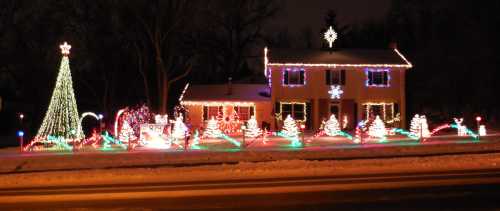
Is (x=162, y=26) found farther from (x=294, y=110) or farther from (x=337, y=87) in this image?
(x=337, y=87)

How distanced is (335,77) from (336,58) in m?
1.53

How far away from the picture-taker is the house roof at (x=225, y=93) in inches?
1903

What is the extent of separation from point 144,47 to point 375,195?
1672 inches

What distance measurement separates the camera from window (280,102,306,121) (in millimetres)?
47531

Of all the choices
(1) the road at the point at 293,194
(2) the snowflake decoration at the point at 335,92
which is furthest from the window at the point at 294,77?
(1) the road at the point at 293,194

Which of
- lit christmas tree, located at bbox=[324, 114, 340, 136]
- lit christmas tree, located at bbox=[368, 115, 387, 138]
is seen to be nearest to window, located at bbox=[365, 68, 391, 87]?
lit christmas tree, located at bbox=[324, 114, 340, 136]

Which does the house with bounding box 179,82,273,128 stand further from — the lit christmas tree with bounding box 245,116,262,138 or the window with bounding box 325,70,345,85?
the lit christmas tree with bounding box 245,116,262,138

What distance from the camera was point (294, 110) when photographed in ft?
156

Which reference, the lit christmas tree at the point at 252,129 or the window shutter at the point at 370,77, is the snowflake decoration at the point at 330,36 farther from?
the lit christmas tree at the point at 252,129

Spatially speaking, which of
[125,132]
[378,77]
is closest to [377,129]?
[378,77]

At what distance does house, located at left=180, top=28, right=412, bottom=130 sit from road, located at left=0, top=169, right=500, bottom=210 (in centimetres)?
2760

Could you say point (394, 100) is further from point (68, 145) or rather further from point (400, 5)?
point (68, 145)

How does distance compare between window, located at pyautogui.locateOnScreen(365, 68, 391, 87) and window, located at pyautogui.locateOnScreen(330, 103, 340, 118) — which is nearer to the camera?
window, located at pyautogui.locateOnScreen(330, 103, 340, 118)

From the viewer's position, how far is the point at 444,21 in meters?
55.0
